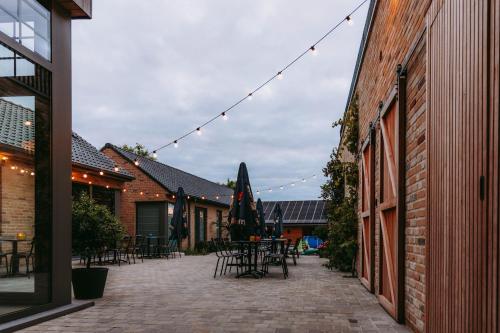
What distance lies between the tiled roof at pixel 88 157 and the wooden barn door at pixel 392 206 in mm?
9408

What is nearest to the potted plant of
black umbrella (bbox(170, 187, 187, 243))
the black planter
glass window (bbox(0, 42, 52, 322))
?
the black planter

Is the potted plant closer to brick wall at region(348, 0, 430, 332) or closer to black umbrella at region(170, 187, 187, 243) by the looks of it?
brick wall at region(348, 0, 430, 332)

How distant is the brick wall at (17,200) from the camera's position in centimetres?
525

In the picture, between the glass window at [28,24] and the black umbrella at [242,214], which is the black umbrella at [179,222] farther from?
the glass window at [28,24]

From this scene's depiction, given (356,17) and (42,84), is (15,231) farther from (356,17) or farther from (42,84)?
(356,17)

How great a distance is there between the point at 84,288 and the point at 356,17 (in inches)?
222

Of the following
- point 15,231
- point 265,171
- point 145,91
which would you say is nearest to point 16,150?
point 15,231

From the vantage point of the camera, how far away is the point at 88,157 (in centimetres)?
1462

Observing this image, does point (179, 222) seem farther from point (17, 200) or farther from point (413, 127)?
point (413, 127)

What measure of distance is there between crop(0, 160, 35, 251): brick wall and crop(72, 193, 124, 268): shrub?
83cm

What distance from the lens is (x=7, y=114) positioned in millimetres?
4934

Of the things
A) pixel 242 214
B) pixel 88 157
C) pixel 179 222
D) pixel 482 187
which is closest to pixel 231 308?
pixel 242 214

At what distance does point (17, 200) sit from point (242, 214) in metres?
4.59

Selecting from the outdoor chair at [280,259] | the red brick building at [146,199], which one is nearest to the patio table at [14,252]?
the outdoor chair at [280,259]
